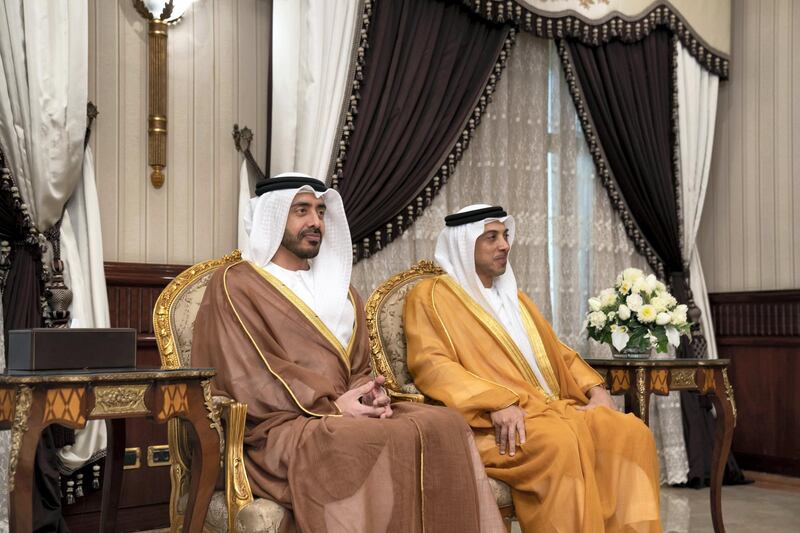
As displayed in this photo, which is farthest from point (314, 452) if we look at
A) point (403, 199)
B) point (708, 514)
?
point (708, 514)

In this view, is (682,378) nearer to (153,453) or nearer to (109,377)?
(153,453)

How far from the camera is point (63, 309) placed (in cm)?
365

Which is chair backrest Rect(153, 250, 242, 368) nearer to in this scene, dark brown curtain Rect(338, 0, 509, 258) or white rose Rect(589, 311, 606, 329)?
dark brown curtain Rect(338, 0, 509, 258)

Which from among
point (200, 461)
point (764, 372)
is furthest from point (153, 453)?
point (764, 372)

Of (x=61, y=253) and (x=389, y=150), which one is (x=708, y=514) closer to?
(x=389, y=150)

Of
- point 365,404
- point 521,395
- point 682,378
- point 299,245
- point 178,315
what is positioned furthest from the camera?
point 682,378

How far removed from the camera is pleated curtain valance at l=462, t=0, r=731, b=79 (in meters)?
4.94

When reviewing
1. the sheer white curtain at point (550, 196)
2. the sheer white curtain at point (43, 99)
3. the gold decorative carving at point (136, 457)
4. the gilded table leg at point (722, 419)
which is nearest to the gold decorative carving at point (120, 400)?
the sheer white curtain at point (43, 99)

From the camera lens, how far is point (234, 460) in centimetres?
262

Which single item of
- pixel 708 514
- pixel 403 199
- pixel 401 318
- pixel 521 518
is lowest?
pixel 708 514

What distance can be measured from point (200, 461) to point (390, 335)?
1.18m

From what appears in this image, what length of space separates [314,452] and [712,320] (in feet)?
13.2

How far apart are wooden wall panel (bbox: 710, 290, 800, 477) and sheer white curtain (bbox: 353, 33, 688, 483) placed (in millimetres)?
497

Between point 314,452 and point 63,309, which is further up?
point 63,309
